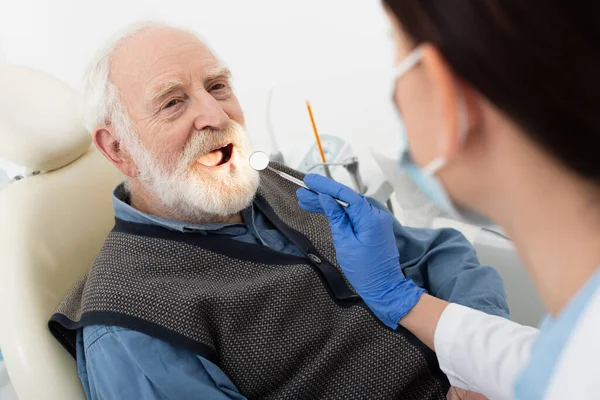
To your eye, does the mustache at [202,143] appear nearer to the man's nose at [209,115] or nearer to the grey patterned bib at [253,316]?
the man's nose at [209,115]

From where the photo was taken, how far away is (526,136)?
42cm

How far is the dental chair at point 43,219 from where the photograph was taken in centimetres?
98

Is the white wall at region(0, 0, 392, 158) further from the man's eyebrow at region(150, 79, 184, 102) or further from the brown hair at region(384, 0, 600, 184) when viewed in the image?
the brown hair at region(384, 0, 600, 184)

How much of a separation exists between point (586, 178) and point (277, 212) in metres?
0.98

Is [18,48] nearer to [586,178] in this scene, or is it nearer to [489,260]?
[489,260]

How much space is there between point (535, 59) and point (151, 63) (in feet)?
3.24

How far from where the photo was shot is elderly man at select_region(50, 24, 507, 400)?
977 millimetres

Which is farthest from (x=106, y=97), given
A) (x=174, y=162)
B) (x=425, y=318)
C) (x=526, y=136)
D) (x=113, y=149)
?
(x=526, y=136)

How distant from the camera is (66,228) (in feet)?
3.96

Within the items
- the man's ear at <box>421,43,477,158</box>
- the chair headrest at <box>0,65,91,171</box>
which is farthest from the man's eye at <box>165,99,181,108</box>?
the man's ear at <box>421,43,477,158</box>

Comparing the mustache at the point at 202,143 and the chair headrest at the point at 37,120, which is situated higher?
the chair headrest at the point at 37,120

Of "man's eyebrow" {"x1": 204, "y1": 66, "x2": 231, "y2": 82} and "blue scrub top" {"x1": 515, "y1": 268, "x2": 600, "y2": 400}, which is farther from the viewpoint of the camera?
"man's eyebrow" {"x1": 204, "y1": 66, "x2": 231, "y2": 82}

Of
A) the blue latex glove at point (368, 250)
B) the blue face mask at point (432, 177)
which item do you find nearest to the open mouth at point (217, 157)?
the blue latex glove at point (368, 250)

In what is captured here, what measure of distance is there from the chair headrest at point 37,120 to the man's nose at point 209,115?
1.07 feet
